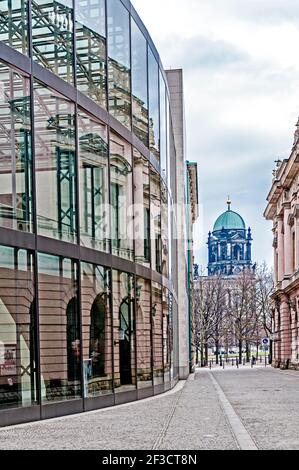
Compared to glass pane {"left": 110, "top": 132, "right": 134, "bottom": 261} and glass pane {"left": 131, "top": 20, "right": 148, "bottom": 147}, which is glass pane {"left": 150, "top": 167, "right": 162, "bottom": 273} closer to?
glass pane {"left": 131, "top": 20, "right": 148, "bottom": 147}

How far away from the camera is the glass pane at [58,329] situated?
15781mm

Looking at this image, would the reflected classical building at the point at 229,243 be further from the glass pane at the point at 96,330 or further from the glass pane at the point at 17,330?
the glass pane at the point at 17,330

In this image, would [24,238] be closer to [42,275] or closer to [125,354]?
[42,275]

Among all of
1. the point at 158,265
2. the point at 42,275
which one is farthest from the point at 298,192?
the point at 42,275

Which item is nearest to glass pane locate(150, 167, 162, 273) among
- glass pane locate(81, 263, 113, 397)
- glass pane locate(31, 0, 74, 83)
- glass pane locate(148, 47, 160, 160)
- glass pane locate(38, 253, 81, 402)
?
glass pane locate(148, 47, 160, 160)

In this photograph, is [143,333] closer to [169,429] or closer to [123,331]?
[123,331]

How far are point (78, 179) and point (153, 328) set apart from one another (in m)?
7.82

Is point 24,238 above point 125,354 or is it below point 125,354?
above

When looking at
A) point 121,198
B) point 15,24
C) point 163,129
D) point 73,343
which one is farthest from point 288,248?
point 15,24

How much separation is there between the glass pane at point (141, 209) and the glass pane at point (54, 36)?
5229mm

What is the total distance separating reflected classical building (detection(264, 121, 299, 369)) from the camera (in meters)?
54.4

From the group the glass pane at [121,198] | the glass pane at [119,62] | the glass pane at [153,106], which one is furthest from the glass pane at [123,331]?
the glass pane at [153,106]

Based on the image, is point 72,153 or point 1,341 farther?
point 72,153

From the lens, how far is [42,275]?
1582cm
